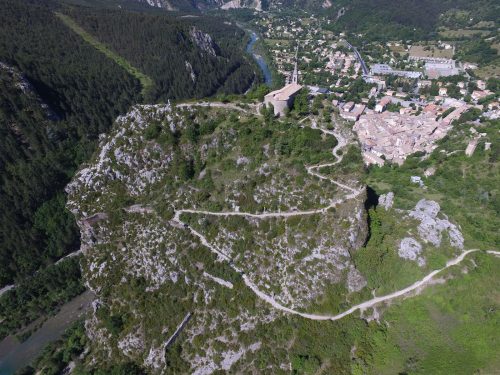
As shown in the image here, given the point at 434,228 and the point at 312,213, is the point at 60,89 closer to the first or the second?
the point at 312,213

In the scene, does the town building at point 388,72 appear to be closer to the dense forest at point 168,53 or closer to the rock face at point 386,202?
the dense forest at point 168,53

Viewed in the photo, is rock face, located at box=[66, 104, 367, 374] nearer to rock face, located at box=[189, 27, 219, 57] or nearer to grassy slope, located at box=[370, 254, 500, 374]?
grassy slope, located at box=[370, 254, 500, 374]

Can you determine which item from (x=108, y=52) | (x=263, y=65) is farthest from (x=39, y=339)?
(x=263, y=65)

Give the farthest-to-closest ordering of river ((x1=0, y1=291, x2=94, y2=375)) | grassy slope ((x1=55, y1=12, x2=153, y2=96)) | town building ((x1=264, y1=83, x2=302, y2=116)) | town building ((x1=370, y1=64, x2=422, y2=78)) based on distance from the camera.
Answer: town building ((x1=370, y1=64, x2=422, y2=78)) < grassy slope ((x1=55, y1=12, x2=153, y2=96)) < town building ((x1=264, y1=83, x2=302, y2=116)) < river ((x1=0, y1=291, x2=94, y2=375))

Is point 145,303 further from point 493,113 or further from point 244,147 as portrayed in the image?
point 493,113

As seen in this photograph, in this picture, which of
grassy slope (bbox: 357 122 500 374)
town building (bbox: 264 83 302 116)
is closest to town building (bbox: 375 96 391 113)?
town building (bbox: 264 83 302 116)

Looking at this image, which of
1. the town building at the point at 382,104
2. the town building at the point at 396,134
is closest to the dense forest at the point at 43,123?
the town building at the point at 396,134
